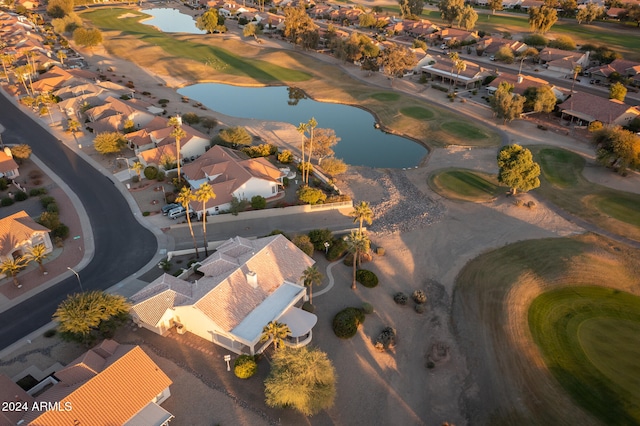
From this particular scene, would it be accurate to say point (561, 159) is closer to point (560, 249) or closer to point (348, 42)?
point (560, 249)

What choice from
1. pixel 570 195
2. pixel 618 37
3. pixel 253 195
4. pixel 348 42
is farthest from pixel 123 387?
pixel 618 37

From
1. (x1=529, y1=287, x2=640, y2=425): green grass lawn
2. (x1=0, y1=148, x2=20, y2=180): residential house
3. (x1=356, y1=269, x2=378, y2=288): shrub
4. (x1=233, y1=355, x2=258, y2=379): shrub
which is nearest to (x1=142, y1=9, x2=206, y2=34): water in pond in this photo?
(x1=0, y1=148, x2=20, y2=180): residential house

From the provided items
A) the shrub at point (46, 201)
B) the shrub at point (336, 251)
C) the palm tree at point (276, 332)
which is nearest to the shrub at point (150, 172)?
the shrub at point (46, 201)

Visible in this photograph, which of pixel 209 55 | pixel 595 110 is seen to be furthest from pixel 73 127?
pixel 595 110

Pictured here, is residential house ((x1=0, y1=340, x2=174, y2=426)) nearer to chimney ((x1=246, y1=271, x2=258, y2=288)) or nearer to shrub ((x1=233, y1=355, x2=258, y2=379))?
shrub ((x1=233, y1=355, x2=258, y2=379))

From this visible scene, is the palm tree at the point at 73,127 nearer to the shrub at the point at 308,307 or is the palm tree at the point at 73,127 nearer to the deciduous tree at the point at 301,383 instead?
the shrub at the point at 308,307

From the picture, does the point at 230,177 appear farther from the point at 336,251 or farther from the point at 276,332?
the point at 276,332

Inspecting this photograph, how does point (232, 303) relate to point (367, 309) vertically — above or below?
above
